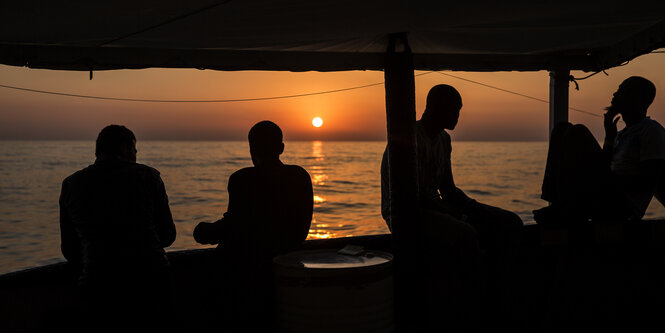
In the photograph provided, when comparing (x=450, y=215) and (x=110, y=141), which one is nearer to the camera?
(x=110, y=141)

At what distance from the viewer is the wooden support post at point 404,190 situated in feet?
10.5

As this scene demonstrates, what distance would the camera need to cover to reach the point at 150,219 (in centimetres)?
267

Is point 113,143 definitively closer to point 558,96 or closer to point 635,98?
point 635,98

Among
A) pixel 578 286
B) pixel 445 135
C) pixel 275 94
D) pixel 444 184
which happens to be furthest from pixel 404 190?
pixel 275 94

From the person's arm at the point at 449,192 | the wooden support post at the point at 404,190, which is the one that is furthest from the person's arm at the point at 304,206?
the person's arm at the point at 449,192

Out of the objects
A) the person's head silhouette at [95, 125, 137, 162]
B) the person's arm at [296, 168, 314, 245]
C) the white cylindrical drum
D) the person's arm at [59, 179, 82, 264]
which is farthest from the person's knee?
the person's arm at [59, 179, 82, 264]

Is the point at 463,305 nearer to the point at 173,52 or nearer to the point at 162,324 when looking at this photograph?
the point at 162,324

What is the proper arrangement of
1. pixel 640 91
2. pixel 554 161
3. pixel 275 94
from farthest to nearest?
pixel 275 94, pixel 640 91, pixel 554 161

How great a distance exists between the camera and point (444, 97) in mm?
3307

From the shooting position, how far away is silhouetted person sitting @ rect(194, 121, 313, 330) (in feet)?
9.04

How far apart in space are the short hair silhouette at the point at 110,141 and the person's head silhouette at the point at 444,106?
1900 millimetres

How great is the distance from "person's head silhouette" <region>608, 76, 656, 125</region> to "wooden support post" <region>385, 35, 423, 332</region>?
1594 mm

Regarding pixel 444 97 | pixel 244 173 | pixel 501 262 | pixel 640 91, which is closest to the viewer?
pixel 244 173

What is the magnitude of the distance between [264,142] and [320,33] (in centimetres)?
107
